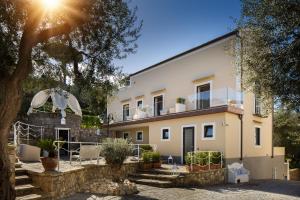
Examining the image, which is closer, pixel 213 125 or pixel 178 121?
pixel 213 125

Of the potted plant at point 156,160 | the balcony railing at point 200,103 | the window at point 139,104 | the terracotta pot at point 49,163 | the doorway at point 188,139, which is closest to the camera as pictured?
the terracotta pot at point 49,163

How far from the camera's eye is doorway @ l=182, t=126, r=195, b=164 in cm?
1861

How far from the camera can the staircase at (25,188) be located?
9.44m

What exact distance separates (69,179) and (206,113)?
884 centimetres

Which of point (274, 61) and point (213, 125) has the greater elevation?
point (274, 61)

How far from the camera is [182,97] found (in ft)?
69.9

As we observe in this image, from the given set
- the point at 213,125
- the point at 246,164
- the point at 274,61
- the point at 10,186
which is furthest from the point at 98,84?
the point at 246,164

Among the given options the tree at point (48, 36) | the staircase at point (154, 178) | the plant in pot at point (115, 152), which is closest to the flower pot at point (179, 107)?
the staircase at point (154, 178)

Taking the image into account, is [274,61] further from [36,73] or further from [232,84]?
[232,84]

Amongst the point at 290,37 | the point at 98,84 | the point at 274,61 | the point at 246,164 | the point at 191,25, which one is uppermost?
the point at 191,25

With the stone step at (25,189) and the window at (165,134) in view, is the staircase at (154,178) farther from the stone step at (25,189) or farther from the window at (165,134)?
the stone step at (25,189)

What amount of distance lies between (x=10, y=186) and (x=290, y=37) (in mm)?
7541

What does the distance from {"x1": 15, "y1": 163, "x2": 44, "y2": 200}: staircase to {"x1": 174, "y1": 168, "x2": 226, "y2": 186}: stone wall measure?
20.3 feet

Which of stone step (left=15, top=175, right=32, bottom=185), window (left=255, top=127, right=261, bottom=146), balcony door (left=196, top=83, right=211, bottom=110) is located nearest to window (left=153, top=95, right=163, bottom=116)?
balcony door (left=196, top=83, right=211, bottom=110)
